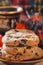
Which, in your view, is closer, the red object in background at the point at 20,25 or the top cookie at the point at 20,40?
the top cookie at the point at 20,40

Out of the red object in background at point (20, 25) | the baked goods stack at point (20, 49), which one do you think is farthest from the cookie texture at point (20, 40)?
the red object in background at point (20, 25)

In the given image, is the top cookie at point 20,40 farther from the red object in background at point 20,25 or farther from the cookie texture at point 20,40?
the red object in background at point 20,25

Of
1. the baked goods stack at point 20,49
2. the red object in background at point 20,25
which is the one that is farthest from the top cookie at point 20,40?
the red object in background at point 20,25

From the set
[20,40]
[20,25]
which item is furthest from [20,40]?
[20,25]

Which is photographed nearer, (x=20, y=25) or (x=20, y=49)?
(x=20, y=49)

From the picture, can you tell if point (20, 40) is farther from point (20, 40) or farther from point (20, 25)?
point (20, 25)

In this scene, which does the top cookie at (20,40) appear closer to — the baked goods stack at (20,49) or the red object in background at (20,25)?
the baked goods stack at (20,49)

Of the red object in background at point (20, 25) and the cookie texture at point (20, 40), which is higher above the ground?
the cookie texture at point (20, 40)

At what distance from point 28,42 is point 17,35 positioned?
55 mm

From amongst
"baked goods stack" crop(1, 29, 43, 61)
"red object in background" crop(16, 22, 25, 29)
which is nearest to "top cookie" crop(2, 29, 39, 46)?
"baked goods stack" crop(1, 29, 43, 61)

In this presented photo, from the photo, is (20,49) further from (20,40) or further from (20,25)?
(20,25)

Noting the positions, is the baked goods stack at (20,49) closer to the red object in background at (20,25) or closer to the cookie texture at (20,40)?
the cookie texture at (20,40)

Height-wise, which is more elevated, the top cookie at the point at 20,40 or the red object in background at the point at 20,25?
the top cookie at the point at 20,40

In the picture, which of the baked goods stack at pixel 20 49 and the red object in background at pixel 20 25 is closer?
the baked goods stack at pixel 20 49
